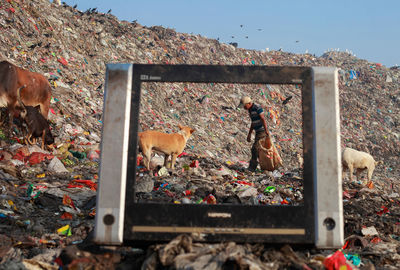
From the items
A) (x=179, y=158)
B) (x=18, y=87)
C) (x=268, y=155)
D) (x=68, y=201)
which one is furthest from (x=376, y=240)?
(x=18, y=87)

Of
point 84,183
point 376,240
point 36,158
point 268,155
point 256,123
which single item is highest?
point 256,123

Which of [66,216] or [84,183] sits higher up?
[84,183]

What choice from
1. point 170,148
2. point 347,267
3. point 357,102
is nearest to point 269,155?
point 170,148

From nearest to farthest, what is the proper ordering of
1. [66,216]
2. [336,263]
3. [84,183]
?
[336,263], [66,216], [84,183]

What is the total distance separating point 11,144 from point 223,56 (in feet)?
45.1

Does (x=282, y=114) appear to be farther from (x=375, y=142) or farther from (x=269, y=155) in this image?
(x=269, y=155)

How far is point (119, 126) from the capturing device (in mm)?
2018

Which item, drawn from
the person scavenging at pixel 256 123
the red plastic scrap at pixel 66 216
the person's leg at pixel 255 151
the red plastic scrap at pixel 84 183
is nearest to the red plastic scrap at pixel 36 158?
the red plastic scrap at pixel 84 183

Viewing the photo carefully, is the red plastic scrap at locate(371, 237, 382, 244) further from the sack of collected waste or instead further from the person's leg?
the person's leg

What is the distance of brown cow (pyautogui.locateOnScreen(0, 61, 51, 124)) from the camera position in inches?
293

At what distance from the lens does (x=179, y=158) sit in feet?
27.3

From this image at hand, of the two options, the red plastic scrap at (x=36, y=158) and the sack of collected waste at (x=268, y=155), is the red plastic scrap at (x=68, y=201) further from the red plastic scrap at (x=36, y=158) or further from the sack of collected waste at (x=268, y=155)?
the sack of collected waste at (x=268, y=155)

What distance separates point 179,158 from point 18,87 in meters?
3.59

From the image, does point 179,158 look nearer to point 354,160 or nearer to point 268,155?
point 268,155
